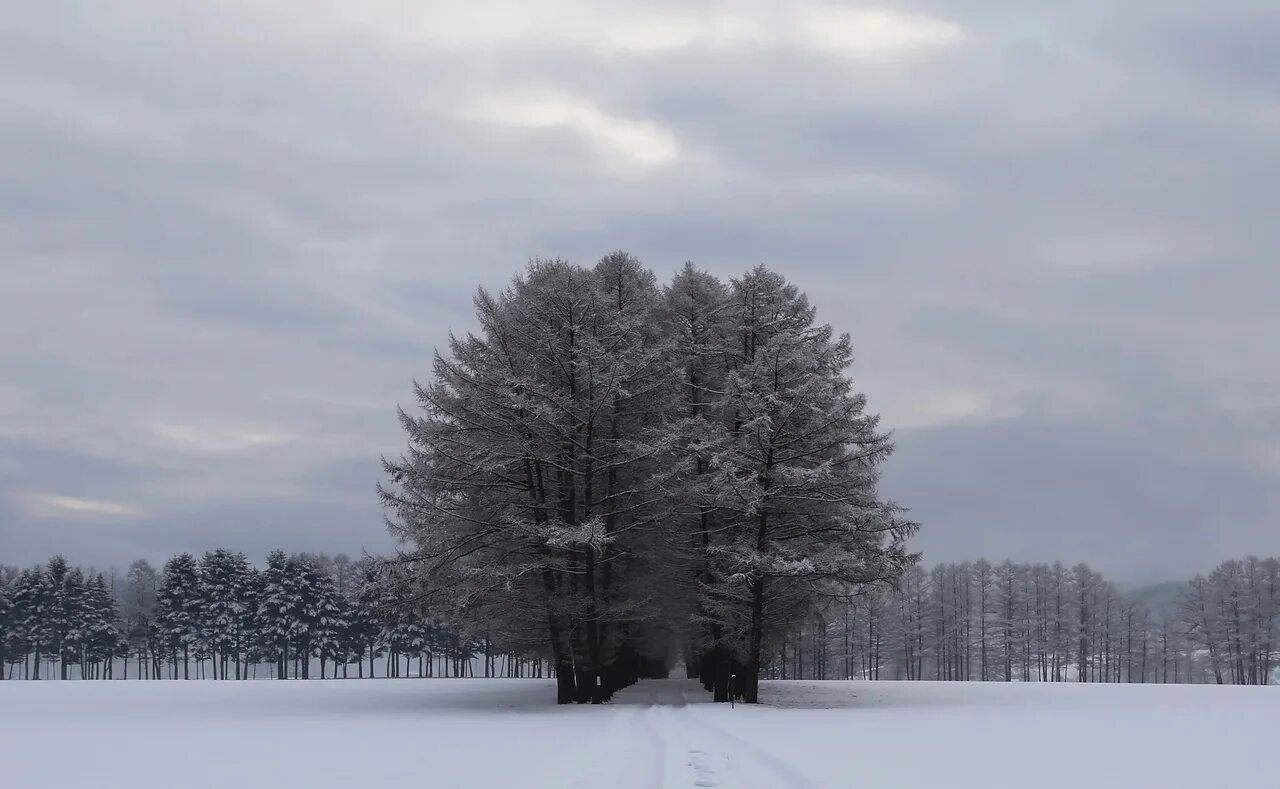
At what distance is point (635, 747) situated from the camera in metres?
15.5

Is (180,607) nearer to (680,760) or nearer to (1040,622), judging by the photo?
(1040,622)

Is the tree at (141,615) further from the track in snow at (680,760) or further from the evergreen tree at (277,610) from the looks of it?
the track in snow at (680,760)

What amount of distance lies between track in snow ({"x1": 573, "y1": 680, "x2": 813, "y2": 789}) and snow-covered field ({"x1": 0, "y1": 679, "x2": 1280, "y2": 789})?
4 cm

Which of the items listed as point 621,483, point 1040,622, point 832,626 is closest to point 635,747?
point 621,483

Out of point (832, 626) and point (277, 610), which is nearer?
point (832, 626)

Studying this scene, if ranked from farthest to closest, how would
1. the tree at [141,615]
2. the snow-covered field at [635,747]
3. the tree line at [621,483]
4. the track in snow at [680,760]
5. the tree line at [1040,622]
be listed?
the tree at [141,615] < the tree line at [1040,622] < the tree line at [621,483] < the snow-covered field at [635,747] < the track in snow at [680,760]

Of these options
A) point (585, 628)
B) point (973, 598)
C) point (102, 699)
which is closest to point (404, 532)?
point (585, 628)

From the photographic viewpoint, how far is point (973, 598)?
101 metres

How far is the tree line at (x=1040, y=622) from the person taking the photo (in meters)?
86.6

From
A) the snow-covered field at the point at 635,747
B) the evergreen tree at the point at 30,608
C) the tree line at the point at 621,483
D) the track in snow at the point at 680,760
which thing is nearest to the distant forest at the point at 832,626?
the evergreen tree at the point at 30,608

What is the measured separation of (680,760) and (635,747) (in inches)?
83.3

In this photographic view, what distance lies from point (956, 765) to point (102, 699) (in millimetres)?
33490

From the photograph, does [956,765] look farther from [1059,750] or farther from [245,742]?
[245,742]

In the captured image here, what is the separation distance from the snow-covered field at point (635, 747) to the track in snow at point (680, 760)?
0.14 ft
